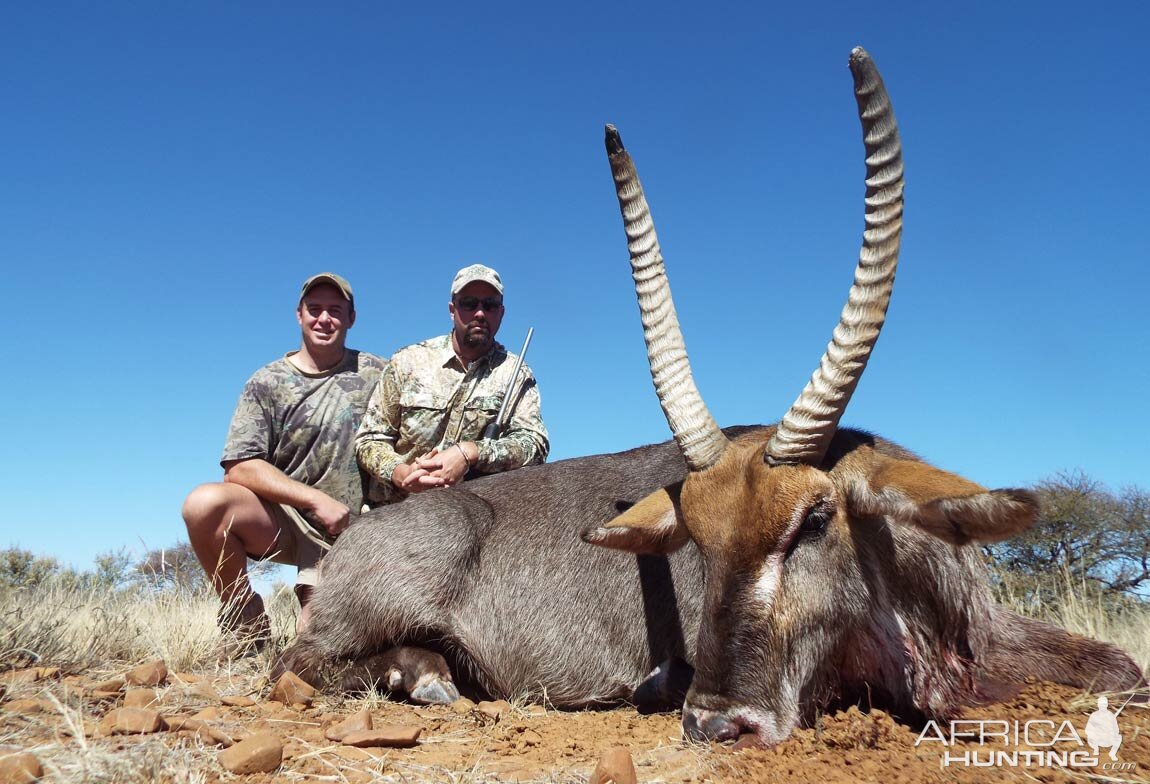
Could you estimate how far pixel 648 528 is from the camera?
3.86 m

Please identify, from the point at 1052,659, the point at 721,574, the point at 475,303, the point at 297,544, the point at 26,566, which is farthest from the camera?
the point at 26,566

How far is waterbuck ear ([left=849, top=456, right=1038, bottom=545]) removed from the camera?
287 cm

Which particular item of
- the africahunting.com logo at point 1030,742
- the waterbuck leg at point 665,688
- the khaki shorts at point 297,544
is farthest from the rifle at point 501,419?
the africahunting.com logo at point 1030,742

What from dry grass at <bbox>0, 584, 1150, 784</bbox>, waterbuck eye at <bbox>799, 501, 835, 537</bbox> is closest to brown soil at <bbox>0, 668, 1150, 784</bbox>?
dry grass at <bbox>0, 584, 1150, 784</bbox>

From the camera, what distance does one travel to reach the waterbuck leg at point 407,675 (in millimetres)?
4480

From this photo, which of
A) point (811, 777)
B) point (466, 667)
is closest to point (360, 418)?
point (466, 667)

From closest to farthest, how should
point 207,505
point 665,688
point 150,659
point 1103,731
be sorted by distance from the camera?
point 1103,731, point 665,688, point 150,659, point 207,505

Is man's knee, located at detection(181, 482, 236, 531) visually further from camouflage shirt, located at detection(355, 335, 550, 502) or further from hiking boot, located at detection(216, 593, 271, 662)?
camouflage shirt, located at detection(355, 335, 550, 502)

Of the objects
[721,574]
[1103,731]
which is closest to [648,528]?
[721,574]

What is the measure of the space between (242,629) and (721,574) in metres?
4.28

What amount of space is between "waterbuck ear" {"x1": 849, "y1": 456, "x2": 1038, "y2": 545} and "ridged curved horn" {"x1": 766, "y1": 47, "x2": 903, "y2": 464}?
0.24 meters

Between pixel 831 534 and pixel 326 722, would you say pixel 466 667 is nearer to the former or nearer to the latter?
pixel 326 722

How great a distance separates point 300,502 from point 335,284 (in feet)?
6.30

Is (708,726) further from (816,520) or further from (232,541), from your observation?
A: (232,541)
